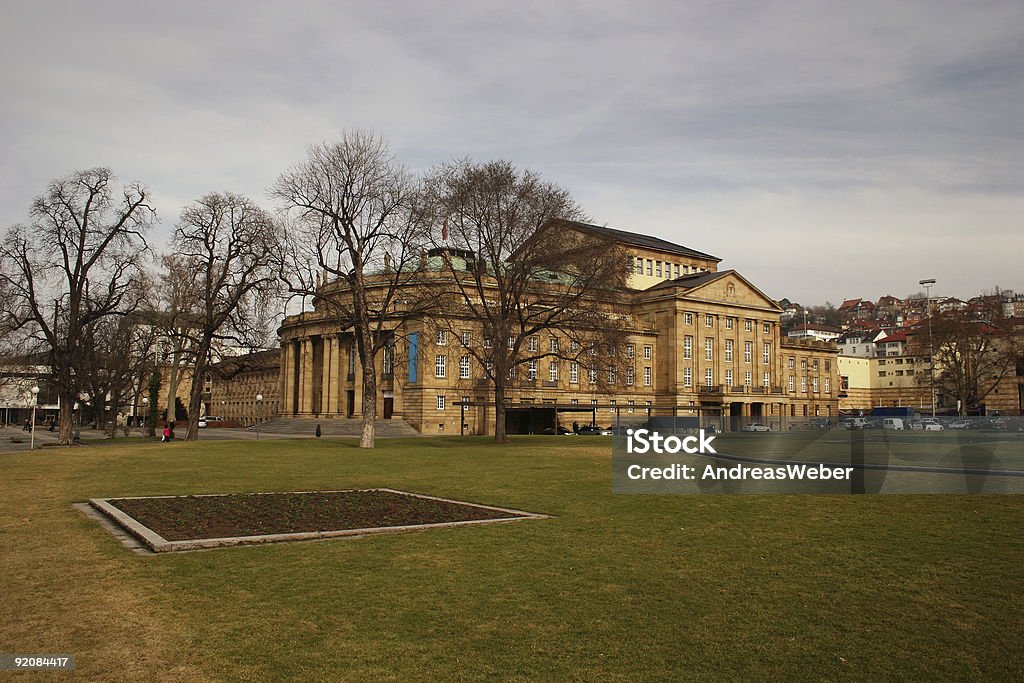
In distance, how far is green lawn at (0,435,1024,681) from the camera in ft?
23.6

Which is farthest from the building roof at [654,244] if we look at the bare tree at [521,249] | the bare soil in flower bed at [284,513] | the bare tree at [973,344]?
the bare soil in flower bed at [284,513]

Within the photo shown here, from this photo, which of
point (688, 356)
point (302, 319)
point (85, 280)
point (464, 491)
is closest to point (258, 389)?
point (302, 319)

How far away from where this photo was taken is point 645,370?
102562 mm

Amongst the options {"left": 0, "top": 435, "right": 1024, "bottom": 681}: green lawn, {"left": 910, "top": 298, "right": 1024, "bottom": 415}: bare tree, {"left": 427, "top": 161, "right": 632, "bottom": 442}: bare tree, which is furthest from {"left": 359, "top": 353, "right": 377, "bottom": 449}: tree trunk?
{"left": 910, "top": 298, "right": 1024, "bottom": 415}: bare tree

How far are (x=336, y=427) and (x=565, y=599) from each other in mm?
75216

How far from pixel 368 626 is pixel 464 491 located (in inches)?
465

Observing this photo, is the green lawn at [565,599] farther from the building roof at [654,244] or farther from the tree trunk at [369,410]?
the building roof at [654,244]

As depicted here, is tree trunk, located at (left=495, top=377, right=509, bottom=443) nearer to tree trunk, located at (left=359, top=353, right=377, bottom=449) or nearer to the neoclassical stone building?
tree trunk, located at (left=359, top=353, right=377, bottom=449)

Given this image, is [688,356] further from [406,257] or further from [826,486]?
[826,486]

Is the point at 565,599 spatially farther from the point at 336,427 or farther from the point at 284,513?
the point at 336,427

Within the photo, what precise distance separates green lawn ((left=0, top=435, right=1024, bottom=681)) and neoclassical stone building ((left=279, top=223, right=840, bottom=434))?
63.1 m

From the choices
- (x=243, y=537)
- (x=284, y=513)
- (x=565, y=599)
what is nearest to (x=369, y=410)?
(x=284, y=513)

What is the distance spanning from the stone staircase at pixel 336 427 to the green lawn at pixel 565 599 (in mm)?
63015

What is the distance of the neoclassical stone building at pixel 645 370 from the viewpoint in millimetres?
83500
